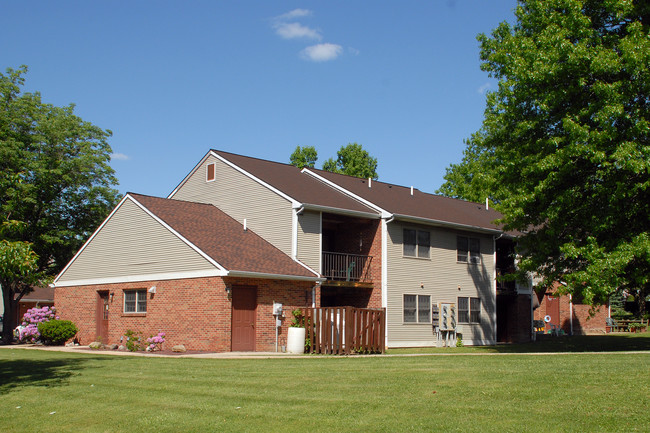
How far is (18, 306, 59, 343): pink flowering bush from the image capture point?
26688 mm

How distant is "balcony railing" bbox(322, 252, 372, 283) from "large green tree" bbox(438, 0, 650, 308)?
241 inches

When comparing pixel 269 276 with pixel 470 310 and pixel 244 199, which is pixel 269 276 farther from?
pixel 470 310

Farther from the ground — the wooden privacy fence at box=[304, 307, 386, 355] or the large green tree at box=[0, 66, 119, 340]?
the large green tree at box=[0, 66, 119, 340]

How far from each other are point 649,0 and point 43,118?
27.4 m

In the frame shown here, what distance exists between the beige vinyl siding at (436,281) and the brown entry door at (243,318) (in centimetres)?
609

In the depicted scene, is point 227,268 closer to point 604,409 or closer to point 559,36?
point 559,36

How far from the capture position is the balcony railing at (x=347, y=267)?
85.8 feet

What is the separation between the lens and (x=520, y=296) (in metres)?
34.0

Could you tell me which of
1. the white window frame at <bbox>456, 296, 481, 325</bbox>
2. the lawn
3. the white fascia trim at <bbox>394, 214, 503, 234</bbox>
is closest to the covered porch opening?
the white window frame at <bbox>456, 296, 481, 325</bbox>

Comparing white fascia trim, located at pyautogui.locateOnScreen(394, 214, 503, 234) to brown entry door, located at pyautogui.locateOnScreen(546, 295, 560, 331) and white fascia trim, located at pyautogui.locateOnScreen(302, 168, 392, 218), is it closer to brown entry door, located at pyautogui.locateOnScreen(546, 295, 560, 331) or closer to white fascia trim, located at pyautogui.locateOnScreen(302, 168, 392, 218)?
white fascia trim, located at pyautogui.locateOnScreen(302, 168, 392, 218)

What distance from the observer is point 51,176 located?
3241cm

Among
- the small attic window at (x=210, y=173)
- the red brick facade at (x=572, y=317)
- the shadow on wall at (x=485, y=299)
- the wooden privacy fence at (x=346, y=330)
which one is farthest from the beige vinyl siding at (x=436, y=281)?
the red brick facade at (x=572, y=317)

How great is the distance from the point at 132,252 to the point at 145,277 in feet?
4.90

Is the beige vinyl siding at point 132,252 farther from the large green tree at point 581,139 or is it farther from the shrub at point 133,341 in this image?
the large green tree at point 581,139
